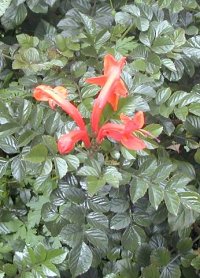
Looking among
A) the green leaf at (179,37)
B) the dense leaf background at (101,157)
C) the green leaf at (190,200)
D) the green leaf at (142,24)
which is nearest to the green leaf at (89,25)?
the dense leaf background at (101,157)

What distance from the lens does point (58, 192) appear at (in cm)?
142

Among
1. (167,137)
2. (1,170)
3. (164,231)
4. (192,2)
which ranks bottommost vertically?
(164,231)

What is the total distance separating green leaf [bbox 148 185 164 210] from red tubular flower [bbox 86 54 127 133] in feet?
0.65

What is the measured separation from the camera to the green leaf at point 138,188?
133 centimetres

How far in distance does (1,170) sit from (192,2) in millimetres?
864

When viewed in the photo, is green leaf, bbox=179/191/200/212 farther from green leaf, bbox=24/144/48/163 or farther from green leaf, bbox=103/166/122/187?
green leaf, bbox=24/144/48/163

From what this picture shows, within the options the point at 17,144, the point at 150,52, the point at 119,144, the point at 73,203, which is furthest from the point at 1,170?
the point at 150,52

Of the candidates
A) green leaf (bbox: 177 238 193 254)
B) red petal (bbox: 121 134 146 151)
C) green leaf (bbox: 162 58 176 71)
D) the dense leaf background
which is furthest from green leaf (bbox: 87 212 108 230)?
green leaf (bbox: 162 58 176 71)

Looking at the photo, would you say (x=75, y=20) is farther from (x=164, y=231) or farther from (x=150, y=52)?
(x=164, y=231)

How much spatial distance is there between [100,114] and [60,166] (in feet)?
0.53

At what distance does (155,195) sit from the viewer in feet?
4.38

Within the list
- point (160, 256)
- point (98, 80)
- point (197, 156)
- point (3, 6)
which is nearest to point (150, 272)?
point (160, 256)

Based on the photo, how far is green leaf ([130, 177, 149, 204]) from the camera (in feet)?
4.36

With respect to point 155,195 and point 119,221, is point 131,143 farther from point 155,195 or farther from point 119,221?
point 119,221
